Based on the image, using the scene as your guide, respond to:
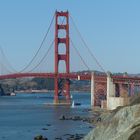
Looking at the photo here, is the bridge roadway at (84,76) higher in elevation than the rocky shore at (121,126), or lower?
higher

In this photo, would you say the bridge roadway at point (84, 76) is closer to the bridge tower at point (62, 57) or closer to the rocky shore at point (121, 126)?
the bridge tower at point (62, 57)

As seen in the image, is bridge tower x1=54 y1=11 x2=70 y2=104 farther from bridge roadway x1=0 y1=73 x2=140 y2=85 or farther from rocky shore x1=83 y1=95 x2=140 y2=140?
rocky shore x1=83 y1=95 x2=140 y2=140

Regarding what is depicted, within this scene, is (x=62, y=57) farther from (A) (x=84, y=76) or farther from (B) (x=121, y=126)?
(B) (x=121, y=126)

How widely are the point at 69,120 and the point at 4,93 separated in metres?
100

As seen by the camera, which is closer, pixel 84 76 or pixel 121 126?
pixel 121 126

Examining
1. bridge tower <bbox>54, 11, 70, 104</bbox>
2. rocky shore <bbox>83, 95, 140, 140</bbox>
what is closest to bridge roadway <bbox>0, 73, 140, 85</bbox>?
bridge tower <bbox>54, 11, 70, 104</bbox>

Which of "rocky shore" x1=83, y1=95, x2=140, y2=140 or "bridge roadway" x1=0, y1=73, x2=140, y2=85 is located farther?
"bridge roadway" x1=0, y1=73, x2=140, y2=85

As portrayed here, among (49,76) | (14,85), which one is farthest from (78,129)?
(14,85)

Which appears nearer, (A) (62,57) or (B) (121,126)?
(B) (121,126)

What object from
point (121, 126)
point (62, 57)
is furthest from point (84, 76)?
point (121, 126)

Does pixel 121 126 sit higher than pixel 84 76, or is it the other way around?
pixel 84 76

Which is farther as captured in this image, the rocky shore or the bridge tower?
the bridge tower

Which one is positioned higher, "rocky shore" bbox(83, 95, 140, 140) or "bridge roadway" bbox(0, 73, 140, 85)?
"bridge roadway" bbox(0, 73, 140, 85)

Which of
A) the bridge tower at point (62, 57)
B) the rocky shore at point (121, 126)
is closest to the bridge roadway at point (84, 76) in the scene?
the bridge tower at point (62, 57)
